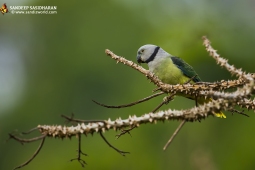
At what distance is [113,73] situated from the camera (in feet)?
94.6

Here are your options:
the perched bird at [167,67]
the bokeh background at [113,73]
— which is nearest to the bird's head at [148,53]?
the perched bird at [167,67]

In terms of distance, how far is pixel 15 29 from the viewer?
33.4 metres

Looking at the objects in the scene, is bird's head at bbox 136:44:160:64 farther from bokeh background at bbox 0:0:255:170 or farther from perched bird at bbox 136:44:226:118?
bokeh background at bbox 0:0:255:170

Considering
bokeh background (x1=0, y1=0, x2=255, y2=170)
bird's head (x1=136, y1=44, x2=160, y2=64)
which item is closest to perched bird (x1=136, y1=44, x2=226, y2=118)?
bird's head (x1=136, y1=44, x2=160, y2=64)

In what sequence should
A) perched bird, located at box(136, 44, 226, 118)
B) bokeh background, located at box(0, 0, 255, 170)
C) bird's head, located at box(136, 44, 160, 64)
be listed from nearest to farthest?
perched bird, located at box(136, 44, 226, 118), bird's head, located at box(136, 44, 160, 64), bokeh background, located at box(0, 0, 255, 170)

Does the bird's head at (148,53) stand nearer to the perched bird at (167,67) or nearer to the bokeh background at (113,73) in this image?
the perched bird at (167,67)

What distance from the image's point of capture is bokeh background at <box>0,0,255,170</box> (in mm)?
16906

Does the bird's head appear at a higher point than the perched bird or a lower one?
higher

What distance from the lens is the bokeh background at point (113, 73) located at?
16906mm

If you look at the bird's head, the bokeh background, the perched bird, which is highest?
the bokeh background

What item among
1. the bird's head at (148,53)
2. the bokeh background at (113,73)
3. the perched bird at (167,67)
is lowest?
the perched bird at (167,67)

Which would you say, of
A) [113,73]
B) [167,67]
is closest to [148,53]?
[167,67]

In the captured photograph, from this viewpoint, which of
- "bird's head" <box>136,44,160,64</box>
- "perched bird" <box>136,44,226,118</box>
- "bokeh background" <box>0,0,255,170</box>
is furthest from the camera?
"bokeh background" <box>0,0,255,170</box>

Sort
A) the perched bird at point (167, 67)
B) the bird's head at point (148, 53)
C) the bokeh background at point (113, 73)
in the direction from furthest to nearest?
the bokeh background at point (113, 73)
the bird's head at point (148, 53)
the perched bird at point (167, 67)
